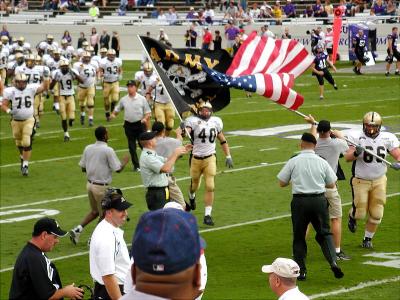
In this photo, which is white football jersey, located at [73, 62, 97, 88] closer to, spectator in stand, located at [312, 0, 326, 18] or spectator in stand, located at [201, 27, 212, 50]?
spectator in stand, located at [201, 27, 212, 50]

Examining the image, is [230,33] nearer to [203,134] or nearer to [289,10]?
[289,10]

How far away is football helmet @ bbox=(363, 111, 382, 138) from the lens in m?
12.8

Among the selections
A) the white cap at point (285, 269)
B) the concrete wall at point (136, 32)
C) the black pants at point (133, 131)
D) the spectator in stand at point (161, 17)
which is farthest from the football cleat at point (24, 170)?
the spectator in stand at point (161, 17)

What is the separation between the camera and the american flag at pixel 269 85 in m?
11.4

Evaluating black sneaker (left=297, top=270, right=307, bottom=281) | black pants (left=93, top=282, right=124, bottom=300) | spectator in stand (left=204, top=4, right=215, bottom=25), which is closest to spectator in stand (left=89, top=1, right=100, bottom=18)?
spectator in stand (left=204, top=4, right=215, bottom=25)

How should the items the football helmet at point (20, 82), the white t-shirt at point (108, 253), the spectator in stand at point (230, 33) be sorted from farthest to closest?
the spectator in stand at point (230, 33)
the football helmet at point (20, 82)
the white t-shirt at point (108, 253)

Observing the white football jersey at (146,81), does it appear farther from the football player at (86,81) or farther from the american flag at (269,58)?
the american flag at (269,58)

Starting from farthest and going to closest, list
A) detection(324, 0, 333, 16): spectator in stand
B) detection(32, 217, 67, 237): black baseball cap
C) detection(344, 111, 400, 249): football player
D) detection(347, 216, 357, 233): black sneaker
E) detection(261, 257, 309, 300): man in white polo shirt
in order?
detection(324, 0, 333, 16): spectator in stand < detection(347, 216, 357, 233): black sneaker < detection(344, 111, 400, 249): football player < detection(32, 217, 67, 237): black baseball cap < detection(261, 257, 309, 300): man in white polo shirt

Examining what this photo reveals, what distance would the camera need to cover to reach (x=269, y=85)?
1145cm

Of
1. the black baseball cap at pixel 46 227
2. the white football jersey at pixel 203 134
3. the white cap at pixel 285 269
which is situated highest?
the black baseball cap at pixel 46 227

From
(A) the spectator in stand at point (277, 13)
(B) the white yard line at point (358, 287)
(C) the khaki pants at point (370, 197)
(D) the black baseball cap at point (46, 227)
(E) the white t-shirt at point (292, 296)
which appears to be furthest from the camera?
(A) the spectator in stand at point (277, 13)

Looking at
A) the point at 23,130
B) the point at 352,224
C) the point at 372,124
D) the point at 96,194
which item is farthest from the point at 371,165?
the point at 23,130

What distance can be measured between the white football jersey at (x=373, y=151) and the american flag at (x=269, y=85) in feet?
5.87

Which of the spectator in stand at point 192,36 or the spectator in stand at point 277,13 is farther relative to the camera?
the spectator in stand at point 277,13
